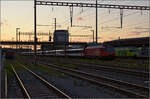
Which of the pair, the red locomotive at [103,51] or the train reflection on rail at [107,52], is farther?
the train reflection on rail at [107,52]

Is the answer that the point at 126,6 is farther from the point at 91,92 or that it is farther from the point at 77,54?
the point at 77,54

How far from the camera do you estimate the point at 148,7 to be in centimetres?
3105

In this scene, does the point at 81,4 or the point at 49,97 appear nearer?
the point at 49,97

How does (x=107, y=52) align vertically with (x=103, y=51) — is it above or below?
below

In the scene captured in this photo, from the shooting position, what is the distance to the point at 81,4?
29766 millimetres

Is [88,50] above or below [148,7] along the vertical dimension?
below

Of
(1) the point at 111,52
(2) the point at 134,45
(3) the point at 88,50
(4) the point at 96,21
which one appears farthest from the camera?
(2) the point at 134,45

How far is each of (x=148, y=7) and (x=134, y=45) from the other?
86.5 ft

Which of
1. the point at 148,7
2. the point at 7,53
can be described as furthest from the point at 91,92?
the point at 7,53

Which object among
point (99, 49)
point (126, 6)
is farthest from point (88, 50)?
point (126, 6)

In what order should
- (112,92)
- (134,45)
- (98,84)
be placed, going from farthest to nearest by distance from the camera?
1. (134,45)
2. (98,84)
3. (112,92)

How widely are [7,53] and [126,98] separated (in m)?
60.4

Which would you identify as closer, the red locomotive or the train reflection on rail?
the red locomotive

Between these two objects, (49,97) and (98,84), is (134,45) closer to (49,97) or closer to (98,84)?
(98,84)
